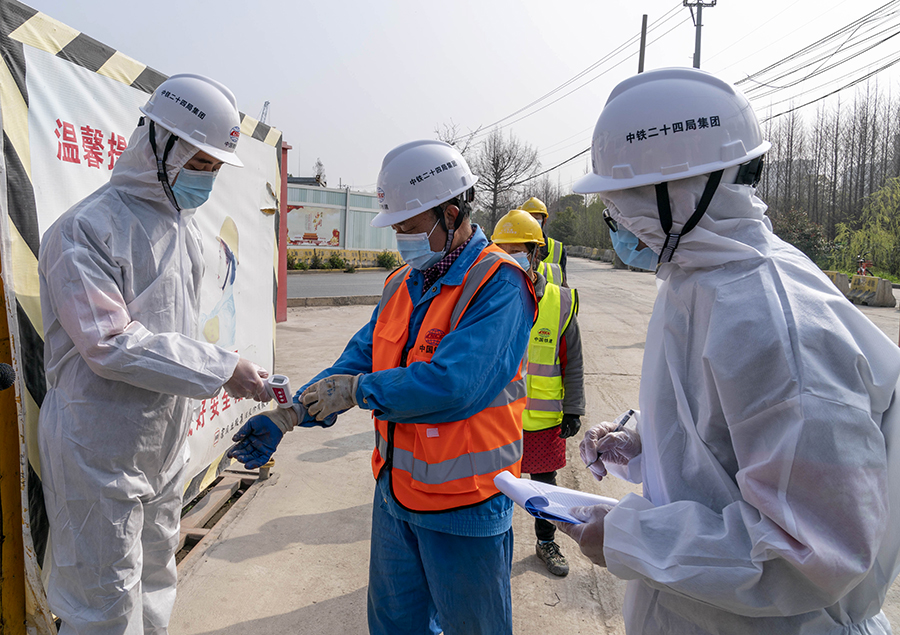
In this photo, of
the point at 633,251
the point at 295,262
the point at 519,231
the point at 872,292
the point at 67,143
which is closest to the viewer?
the point at 633,251

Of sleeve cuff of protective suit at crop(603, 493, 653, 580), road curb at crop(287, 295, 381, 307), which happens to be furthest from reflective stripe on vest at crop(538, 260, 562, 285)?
road curb at crop(287, 295, 381, 307)

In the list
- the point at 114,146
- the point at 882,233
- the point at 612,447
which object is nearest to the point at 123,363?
the point at 114,146

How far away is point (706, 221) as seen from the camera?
1.31 m

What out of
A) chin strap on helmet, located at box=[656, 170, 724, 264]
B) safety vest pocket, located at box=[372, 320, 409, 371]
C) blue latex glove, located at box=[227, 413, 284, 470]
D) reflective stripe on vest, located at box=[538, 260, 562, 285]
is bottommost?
blue latex glove, located at box=[227, 413, 284, 470]

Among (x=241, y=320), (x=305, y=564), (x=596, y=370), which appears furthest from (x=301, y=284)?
(x=305, y=564)

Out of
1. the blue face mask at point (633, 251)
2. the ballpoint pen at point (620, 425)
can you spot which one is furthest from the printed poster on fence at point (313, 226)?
the blue face mask at point (633, 251)

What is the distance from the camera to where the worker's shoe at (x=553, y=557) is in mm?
3480

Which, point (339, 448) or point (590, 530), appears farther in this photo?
point (339, 448)

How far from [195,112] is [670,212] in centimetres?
197

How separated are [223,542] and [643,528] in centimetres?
325

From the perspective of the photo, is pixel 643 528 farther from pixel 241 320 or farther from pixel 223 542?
pixel 241 320

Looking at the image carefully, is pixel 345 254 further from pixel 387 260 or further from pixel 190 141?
pixel 190 141

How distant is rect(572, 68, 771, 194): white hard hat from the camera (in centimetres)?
131

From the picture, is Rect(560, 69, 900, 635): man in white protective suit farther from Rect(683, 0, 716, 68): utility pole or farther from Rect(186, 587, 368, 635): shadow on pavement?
Rect(683, 0, 716, 68): utility pole
